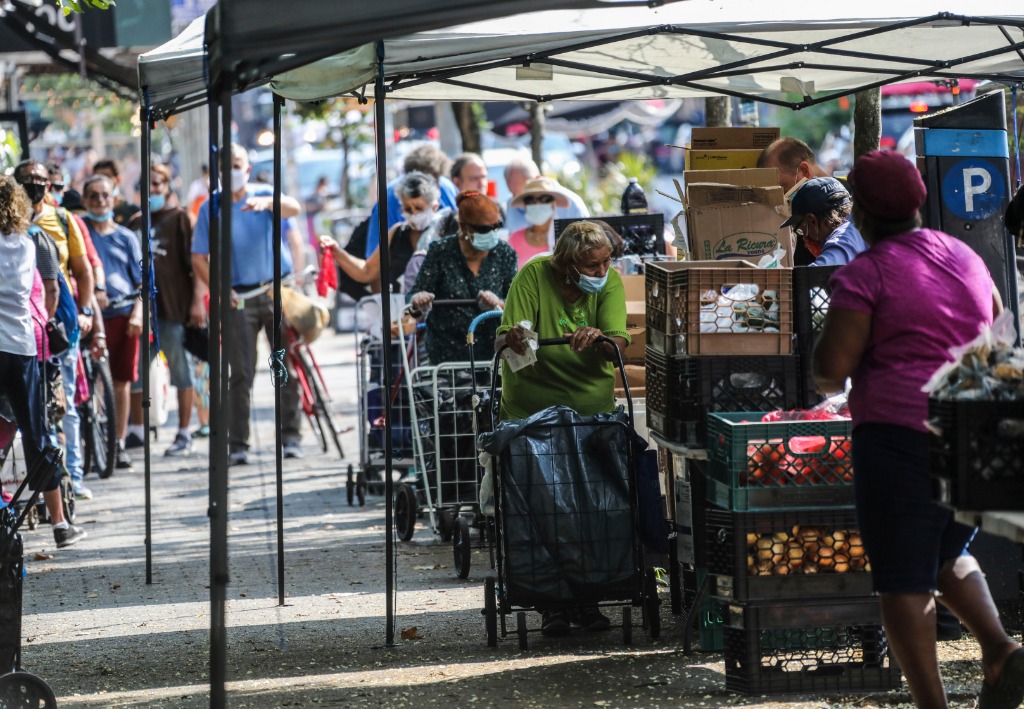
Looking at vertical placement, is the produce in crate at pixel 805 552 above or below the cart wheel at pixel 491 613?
above

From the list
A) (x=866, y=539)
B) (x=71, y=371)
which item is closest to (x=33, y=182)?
(x=71, y=371)

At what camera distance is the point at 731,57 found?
26.6 ft

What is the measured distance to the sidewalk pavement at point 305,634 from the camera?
248 inches

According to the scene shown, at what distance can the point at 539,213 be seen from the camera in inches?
468

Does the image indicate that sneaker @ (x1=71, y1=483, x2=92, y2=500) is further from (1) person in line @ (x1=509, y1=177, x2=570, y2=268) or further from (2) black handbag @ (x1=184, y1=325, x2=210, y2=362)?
(1) person in line @ (x1=509, y1=177, x2=570, y2=268)

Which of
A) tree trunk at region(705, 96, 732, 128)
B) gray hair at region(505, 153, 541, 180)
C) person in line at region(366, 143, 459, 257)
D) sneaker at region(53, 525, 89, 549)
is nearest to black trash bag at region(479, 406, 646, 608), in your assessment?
sneaker at region(53, 525, 89, 549)

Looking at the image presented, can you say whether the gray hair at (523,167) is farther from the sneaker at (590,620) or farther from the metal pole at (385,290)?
the sneaker at (590,620)

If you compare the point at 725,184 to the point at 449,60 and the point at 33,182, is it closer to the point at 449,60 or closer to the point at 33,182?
the point at 449,60

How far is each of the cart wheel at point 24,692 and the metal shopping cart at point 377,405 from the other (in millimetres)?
4851

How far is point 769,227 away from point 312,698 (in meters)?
3.32

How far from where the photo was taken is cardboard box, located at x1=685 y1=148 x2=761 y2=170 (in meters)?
8.66

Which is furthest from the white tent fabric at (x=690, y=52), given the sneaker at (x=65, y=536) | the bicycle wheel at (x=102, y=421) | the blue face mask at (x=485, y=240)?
the bicycle wheel at (x=102, y=421)

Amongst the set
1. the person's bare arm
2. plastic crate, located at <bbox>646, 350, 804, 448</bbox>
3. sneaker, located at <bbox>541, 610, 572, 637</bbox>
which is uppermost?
the person's bare arm

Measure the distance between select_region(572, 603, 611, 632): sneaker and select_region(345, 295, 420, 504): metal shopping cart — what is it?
345 cm
